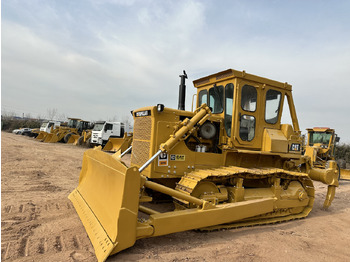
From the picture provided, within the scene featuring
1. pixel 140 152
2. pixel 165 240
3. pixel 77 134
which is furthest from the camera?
pixel 77 134

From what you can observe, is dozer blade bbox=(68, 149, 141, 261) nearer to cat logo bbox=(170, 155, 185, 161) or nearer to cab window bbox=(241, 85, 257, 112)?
cat logo bbox=(170, 155, 185, 161)

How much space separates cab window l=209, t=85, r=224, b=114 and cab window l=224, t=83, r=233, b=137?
6.0 inches

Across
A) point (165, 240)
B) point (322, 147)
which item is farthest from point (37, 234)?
point (322, 147)

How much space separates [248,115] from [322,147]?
→ 10883 millimetres

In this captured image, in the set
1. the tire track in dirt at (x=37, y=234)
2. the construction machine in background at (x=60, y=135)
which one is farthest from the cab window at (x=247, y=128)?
the construction machine in background at (x=60, y=135)

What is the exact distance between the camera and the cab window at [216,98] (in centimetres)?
551

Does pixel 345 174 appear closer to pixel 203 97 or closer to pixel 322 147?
pixel 322 147

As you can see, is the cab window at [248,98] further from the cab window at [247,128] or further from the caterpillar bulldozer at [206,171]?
the cab window at [247,128]

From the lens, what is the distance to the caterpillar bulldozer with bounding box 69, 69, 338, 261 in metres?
3.44

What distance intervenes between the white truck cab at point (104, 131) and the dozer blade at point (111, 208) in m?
15.3

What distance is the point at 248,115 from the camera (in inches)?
209

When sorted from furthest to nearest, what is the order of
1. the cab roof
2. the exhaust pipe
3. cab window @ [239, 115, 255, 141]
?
the exhaust pipe, cab window @ [239, 115, 255, 141], the cab roof

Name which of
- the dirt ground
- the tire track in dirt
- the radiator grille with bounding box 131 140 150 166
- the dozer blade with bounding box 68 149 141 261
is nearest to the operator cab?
the radiator grille with bounding box 131 140 150 166

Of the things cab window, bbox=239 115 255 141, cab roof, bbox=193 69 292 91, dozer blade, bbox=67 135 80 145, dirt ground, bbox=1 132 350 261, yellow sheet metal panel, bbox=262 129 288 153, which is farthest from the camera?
dozer blade, bbox=67 135 80 145
